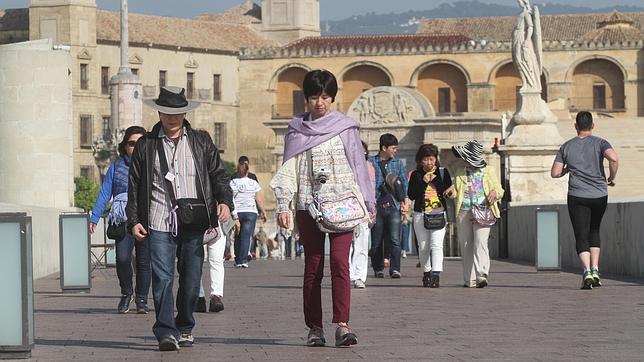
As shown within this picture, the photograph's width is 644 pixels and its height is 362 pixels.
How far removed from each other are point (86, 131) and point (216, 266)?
96315mm

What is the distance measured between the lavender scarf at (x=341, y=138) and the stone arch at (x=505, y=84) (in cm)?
9638

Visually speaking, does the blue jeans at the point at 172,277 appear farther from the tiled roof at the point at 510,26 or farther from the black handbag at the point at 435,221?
the tiled roof at the point at 510,26

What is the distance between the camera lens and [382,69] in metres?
113

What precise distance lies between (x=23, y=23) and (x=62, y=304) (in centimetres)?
10088

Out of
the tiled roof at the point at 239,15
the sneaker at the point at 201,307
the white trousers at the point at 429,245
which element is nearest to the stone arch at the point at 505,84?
the tiled roof at the point at 239,15

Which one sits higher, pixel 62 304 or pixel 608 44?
pixel 608 44

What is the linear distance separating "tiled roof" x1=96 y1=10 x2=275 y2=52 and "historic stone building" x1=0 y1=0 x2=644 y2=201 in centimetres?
9

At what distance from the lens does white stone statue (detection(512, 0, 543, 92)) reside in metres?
39.3

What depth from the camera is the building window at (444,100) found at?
360 ft

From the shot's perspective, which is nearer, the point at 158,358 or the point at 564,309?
the point at 158,358

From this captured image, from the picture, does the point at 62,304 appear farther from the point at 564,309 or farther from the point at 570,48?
the point at 570,48

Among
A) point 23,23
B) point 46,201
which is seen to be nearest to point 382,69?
point 23,23

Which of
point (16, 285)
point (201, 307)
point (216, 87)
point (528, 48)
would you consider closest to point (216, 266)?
point (201, 307)

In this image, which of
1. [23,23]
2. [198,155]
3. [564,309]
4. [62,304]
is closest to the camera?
[198,155]
